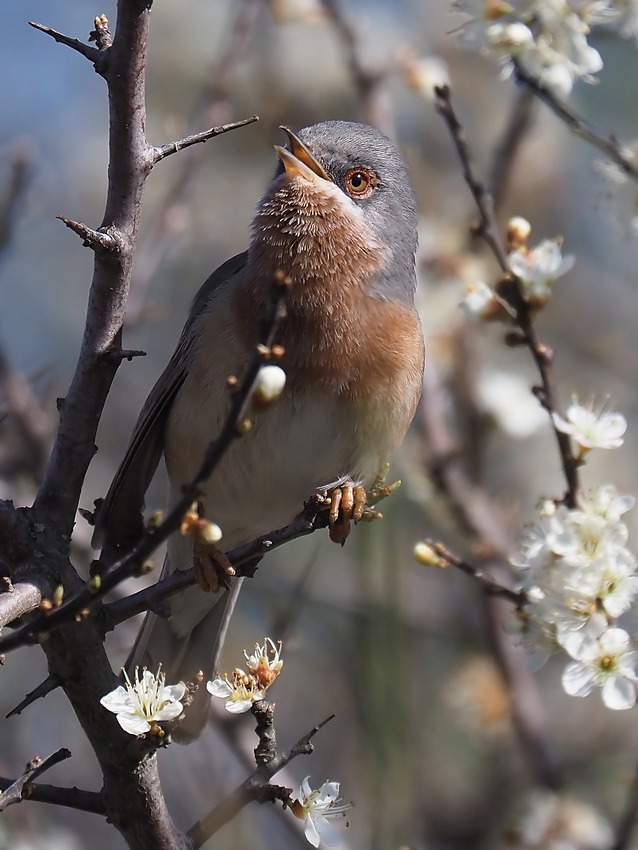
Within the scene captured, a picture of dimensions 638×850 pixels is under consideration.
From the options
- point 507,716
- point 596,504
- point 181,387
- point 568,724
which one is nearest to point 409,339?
point 181,387

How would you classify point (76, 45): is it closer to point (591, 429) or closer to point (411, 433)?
point (591, 429)

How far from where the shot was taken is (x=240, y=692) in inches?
101

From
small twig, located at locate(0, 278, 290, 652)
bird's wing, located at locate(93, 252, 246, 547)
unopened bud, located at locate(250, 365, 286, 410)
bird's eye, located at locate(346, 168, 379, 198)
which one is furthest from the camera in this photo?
bird's eye, located at locate(346, 168, 379, 198)

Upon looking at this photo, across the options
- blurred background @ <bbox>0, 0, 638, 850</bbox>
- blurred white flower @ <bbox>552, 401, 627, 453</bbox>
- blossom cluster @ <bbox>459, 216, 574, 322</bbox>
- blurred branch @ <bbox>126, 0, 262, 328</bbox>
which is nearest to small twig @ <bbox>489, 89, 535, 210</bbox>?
blurred background @ <bbox>0, 0, 638, 850</bbox>

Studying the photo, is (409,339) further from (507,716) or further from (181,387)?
(507,716)

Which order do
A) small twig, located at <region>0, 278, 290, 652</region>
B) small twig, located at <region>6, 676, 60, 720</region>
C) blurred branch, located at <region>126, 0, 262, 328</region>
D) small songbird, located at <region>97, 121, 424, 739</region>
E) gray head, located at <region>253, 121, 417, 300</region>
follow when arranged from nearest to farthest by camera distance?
small twig, located at <region>0, 278, 290, 652</region> → small twig, located at <region>6, 676, 60, 720</region> → small songbird, located at <region>97, 121, 424, 739</region> → gray head, located at <region>253, 121, 417, 300</region> → blurred branch, located at <region>126, 0, 262, 328</region>

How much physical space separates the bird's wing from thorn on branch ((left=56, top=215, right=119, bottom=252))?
960mm

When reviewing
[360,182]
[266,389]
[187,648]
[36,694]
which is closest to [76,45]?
[266,389]

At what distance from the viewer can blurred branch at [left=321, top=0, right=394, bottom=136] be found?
5453 millimetres

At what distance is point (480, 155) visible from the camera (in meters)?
7.45

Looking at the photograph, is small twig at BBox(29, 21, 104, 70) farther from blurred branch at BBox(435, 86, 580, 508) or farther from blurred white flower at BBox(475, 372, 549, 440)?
blurred white flower at BBox(475, 372, 549, 440)

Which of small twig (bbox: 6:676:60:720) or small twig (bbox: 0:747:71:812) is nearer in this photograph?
small twig (bbox: 0:747:71:812)

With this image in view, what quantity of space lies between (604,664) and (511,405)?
2844mm

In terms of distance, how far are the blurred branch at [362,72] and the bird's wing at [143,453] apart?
5.62 ft
